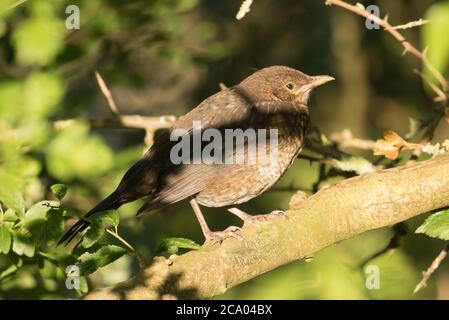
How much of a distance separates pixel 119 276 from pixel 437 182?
236 cm

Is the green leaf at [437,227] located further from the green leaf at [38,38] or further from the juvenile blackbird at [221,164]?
the green leaf at [38,38]

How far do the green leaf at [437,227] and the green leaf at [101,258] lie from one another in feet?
4.33

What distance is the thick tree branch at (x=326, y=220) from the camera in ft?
13.6

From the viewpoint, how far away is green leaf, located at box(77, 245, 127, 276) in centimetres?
368

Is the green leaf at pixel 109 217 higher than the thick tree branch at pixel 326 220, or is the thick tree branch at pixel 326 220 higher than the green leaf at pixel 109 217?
the green leaf at pixel 109 217

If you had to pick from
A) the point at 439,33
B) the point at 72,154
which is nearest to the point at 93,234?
the point at 72,154

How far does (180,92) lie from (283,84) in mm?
3060

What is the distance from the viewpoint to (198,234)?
7.74 metres

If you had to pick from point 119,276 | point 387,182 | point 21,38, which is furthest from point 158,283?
point 119,276

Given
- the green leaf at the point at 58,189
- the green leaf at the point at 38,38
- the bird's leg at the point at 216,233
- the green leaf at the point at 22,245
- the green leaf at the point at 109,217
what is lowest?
the bird's leg at the point at 216,233

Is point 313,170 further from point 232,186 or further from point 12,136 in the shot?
point 12,136

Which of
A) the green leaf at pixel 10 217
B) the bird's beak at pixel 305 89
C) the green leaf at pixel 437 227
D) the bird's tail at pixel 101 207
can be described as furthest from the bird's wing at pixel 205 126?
the green leaf at pixel 437 227

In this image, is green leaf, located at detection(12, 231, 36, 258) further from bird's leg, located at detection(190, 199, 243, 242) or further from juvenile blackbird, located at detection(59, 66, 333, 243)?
juvenile blackbird, located at detection(59, 66, 333, 243)

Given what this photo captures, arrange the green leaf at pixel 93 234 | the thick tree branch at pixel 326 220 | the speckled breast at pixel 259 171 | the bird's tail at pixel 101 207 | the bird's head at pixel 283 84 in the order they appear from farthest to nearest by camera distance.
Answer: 1. the bird's head at pixel 283 84
2. the speckled breast at pixel 259 171
3. the bird's tail at pixel 101 207
4. the thick tree branch at pixel 326 220
5. the green leaf at pixel 93 234
